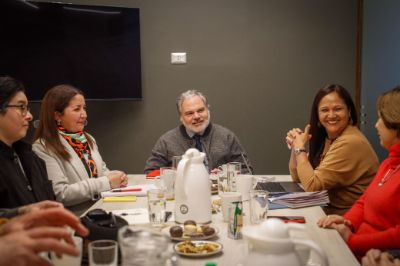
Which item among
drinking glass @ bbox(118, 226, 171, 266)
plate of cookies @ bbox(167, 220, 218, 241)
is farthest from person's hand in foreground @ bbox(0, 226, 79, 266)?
plate of cookies @ bbox(167, 220, 218, 241)

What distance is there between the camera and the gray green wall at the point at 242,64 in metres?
4.48

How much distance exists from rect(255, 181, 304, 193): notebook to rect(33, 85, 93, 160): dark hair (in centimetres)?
112

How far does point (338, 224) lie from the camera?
1.89m

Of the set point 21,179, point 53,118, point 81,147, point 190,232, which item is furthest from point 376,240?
point 53,118

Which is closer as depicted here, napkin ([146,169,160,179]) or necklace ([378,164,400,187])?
necklace ([378,164,400,187])

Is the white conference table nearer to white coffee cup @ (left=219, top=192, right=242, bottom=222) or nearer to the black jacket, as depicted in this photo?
white coffee cup @ (left=219, top=192, right=242, bottom=222)

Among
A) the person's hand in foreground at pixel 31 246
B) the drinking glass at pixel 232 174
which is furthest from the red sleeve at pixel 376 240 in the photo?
the person's hand in foreground at pixel 31 246

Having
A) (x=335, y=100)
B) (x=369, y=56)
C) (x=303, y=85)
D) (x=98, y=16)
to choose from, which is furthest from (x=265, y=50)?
(x=335, y=100)

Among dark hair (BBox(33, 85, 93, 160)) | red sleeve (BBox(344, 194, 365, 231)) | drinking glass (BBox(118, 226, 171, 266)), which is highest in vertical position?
dark hair (BBox(33, 85, 93, 160))

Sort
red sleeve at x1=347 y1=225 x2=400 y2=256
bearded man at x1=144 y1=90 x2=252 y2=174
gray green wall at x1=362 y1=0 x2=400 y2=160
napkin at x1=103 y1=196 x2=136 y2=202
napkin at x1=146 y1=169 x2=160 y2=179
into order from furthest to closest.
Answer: gray green wall at x1=362 y1=0 x2=400 y2=160 < bearded man at x1=144 y1=90 x2=252 y2=174 < napkin at x1=146 y1=169 x2=160 y2=179 < napkin at x1=103 y1=196 x2=136 y2=202 < red sleeve at x1=347 y1=225 x2=400 y2=256

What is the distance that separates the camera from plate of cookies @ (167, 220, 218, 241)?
1.50 metres

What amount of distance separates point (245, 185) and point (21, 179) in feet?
3.46

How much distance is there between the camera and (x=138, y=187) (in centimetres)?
244

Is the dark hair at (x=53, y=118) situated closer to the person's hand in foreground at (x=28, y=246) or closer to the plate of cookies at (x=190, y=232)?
the plate of cookies at (x=190, y=232)
